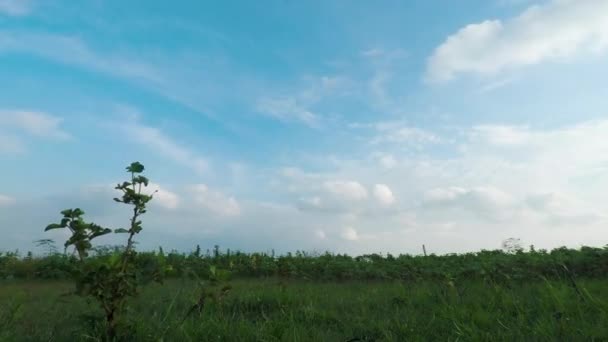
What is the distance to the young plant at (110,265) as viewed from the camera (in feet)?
11.5

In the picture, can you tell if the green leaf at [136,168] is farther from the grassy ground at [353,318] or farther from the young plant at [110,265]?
the grassy ground at [353,318]

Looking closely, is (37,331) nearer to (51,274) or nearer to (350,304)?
(350,304)

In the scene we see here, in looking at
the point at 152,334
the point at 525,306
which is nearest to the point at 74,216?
the point at 152,334

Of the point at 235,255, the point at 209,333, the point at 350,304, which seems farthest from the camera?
the point at 235,255

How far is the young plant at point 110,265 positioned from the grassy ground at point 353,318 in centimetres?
21

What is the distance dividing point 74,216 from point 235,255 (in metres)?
8.32

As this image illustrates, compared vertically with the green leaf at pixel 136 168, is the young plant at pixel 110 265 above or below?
below

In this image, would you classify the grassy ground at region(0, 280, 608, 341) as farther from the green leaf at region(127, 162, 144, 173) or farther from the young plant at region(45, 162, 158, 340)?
the green leaf at region(127, 162, 144, 173)

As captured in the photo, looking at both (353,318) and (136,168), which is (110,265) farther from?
(353,318)

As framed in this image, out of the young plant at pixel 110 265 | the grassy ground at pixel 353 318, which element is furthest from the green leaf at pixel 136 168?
the grassy ground at pixel 353 318

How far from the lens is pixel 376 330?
430 cm

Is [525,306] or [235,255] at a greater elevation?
[235,255]

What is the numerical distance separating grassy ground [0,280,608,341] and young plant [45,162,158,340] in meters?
0.21

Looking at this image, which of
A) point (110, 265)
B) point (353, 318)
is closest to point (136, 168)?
point (110, 265)
